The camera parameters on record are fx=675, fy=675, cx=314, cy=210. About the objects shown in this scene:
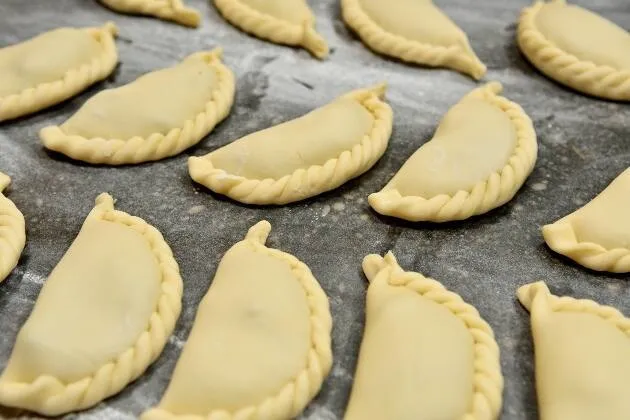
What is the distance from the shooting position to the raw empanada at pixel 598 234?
49.7 inches

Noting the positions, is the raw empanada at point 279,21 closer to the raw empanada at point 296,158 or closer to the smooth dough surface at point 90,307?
the raw empanada at point 296,158

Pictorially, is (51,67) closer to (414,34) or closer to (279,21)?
(279,21)

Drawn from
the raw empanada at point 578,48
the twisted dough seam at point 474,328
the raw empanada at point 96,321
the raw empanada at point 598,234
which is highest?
the raw empanada at point 578,48

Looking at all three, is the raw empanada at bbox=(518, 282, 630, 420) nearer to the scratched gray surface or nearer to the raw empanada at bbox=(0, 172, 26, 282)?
the scratched gray surface

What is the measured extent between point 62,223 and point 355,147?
63 cm

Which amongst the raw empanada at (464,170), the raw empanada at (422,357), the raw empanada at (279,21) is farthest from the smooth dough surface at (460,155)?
the raw empanada at (279,21)

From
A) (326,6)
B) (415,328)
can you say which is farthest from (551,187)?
(326,6)

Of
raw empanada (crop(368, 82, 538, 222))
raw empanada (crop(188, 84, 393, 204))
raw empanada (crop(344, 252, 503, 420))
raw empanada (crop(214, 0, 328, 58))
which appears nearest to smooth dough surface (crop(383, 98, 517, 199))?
raw empanada (crop(368, 82, 538, 222))

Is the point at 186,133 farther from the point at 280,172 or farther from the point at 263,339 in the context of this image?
the point at 263,339

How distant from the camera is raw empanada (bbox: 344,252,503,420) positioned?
1.03 m

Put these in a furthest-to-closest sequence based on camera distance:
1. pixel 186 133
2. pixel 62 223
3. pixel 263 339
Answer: pixel 186 133, pixel 62 223, pixel 263 339

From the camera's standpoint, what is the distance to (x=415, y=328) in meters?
1.12

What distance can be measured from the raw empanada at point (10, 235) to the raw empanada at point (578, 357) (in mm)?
945

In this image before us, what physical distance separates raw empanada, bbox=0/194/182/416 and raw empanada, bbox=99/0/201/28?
758 mm
